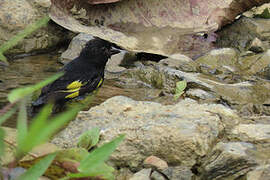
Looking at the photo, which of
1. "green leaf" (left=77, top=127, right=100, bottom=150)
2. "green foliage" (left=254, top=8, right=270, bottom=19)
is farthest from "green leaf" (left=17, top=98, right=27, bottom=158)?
"green foliage" (left=254, top=8, right=270, bottom=19)

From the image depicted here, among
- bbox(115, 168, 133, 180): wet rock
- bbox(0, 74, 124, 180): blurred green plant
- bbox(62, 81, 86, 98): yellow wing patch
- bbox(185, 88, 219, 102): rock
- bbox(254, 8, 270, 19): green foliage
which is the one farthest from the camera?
bbox(254, 8, 270, 19): green foliage

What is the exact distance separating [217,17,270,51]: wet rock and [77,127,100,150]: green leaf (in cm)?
423

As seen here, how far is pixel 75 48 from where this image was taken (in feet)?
19.3

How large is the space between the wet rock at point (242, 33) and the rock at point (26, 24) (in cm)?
260

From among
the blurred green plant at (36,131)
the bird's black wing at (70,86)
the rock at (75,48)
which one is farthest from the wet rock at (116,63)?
the blurred green plant at (36,131)

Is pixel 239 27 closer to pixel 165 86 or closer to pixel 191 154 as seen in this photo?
pixel 165 86

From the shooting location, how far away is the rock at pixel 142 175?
221 cm

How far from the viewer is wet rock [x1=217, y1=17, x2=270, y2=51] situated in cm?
627

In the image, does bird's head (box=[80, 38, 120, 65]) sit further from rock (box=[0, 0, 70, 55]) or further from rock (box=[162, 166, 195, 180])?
rock (box=[162, 166, 195, 180])

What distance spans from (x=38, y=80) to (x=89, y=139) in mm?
2544

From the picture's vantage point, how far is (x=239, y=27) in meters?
6.42

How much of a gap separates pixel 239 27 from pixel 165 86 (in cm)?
222

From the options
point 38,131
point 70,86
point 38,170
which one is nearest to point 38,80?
point 70,86

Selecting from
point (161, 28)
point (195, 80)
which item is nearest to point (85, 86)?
point (195, 80)
